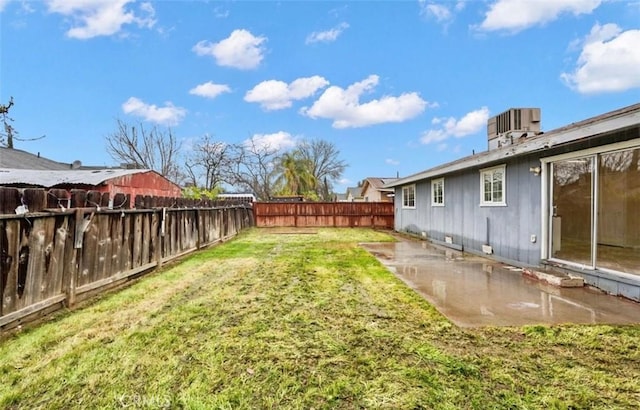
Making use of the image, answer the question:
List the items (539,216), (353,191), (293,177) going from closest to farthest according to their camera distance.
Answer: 1. (539,216)
2. (293,177)
3. (353,191)

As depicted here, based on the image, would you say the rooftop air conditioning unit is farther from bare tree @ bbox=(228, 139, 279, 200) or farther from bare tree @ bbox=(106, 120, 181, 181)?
bare tree @ bbox=(106, 120, 181, 181)

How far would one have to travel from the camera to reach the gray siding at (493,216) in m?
6.07

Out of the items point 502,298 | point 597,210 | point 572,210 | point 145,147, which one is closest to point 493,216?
point 572,210

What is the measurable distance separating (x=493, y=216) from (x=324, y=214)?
10663 mm

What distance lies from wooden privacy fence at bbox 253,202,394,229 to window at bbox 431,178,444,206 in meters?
5.90

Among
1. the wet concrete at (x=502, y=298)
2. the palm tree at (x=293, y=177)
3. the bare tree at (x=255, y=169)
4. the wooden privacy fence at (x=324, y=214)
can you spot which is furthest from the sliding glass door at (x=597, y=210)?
the bare tree at (x=255, y=169)

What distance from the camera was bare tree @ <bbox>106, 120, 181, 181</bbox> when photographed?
87.3 feet

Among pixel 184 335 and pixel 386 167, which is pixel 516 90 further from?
pixel 386 167

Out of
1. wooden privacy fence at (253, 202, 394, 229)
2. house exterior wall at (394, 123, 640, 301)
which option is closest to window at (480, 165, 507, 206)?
house exterior wall at (394, 123, 640, 301)

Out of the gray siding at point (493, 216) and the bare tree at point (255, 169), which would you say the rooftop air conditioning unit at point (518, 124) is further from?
the bare tree at point (255, 169)

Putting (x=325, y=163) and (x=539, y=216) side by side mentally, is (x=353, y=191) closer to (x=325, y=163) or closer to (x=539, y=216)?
(x=325, y=163)

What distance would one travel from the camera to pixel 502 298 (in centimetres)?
424

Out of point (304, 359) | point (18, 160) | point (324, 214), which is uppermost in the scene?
point (18, 160)

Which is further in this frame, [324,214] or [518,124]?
[324,214]
